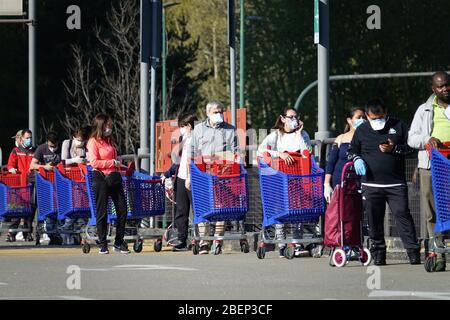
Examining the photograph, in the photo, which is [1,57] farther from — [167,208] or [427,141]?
[427,141]

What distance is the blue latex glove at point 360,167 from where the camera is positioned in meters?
17.5

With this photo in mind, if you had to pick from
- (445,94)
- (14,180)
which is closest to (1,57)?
(14,180)

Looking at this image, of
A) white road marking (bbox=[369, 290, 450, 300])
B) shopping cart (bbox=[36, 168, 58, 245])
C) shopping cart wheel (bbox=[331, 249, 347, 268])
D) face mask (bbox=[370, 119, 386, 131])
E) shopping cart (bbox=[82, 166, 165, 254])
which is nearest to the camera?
white road marking (bbox=[369, 290, 450, 300])

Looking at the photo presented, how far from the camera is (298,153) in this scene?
776 inches

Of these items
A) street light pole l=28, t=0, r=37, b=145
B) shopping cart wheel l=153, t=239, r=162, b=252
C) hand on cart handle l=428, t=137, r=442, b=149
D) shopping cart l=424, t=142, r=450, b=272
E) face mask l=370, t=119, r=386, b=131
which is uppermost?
street light pole l=28, t=0, r=37, b=145

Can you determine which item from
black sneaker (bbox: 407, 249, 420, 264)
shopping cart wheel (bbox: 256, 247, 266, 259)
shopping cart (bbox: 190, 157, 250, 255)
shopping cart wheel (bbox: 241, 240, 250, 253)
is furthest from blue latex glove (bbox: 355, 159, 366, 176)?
shopping cart wheel (bbox: 241, 240, 250, 253)

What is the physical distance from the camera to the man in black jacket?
1761 cm

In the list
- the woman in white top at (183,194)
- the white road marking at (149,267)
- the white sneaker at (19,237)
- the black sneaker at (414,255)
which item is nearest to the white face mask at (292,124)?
the woman in white top at (183,194)

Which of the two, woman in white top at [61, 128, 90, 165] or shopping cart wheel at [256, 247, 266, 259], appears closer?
shopping cart wheel at [256, 247, 266, 259]

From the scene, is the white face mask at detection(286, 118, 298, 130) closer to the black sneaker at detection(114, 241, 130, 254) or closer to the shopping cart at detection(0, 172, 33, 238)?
the black sneaker at detection(114, 241, 130, 254)

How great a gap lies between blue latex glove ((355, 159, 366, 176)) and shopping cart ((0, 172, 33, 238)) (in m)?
10.3

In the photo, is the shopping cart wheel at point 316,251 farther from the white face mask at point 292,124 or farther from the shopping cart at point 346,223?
the shopping cart at point 346,223

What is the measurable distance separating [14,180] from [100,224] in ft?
17.7

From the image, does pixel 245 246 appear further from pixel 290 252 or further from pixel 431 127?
pixel 431 127
